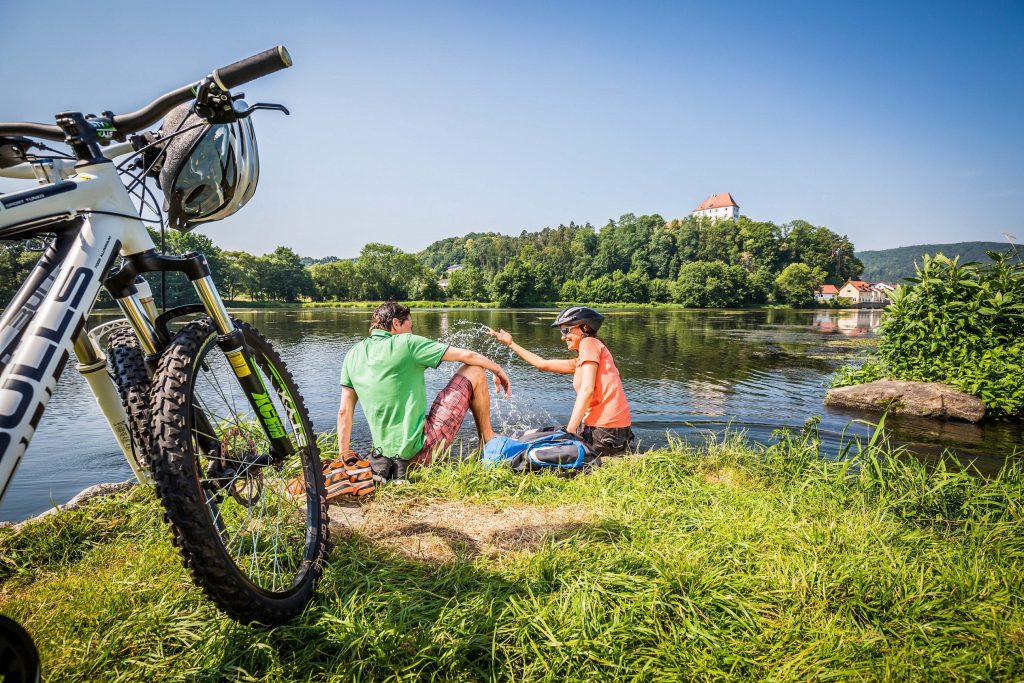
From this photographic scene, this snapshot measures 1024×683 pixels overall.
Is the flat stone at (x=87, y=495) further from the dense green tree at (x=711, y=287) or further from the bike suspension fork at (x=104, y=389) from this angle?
the dense green tree at (x=711, y=287)

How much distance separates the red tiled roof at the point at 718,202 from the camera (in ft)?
527

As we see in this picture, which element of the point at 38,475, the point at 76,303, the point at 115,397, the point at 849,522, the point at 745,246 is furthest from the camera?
the point at 745,246

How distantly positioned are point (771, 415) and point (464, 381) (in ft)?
28.1

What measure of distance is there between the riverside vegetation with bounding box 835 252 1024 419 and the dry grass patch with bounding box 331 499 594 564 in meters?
10.7

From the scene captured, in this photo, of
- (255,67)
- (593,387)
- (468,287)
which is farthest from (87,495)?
(468,287)

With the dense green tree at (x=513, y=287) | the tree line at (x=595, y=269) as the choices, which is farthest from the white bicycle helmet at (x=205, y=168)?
the dense green tree at (x=513, y=287)

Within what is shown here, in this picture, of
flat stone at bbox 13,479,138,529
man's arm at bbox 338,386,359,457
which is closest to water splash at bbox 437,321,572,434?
man's arm at bbox 338,386,359,457

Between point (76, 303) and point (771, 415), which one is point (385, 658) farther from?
point (771, 415)

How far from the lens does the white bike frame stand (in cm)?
159

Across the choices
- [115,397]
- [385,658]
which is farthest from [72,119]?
[385,658]

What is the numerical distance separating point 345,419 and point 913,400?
11188 millimetres

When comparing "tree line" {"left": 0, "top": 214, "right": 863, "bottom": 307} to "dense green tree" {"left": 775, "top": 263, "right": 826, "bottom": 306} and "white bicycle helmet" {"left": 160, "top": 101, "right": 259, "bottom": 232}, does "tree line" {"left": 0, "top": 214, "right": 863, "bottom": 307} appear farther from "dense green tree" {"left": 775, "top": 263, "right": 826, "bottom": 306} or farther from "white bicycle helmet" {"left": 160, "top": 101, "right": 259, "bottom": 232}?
"white bicycle helmet" {"left": 160, "top": 101, "right": 259, "bottom": 232}

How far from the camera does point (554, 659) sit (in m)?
2.04

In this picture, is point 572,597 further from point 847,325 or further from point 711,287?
point 711,287
